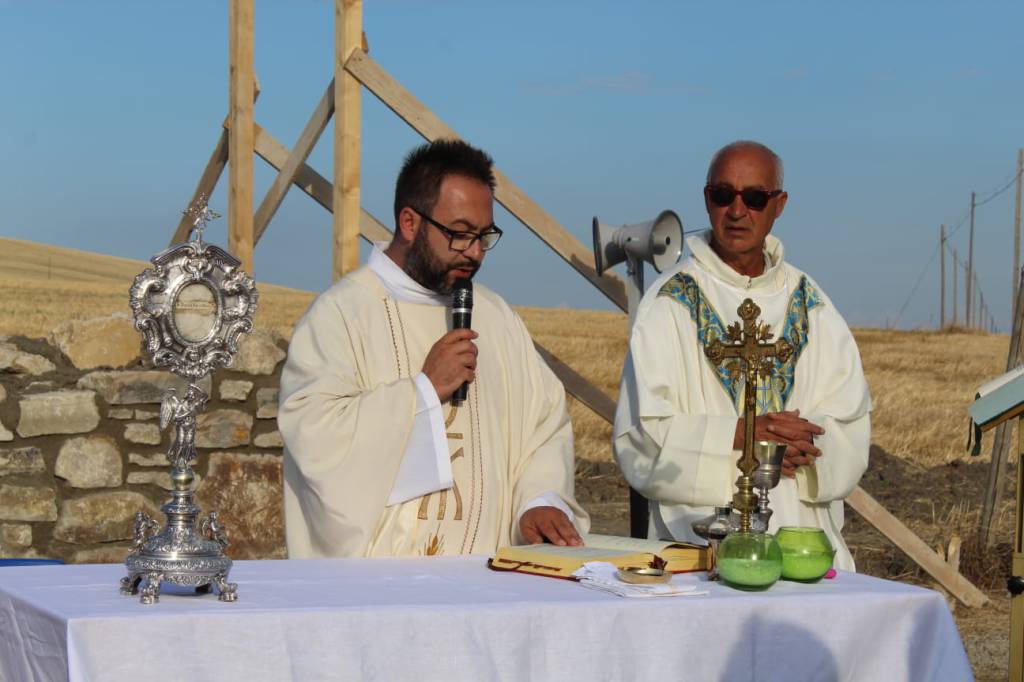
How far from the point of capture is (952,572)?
904 centimetres

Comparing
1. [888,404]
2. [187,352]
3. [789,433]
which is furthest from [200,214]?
[888,404]

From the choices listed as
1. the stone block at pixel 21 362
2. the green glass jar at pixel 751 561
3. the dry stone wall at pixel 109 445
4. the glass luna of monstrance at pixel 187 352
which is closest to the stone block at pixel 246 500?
the dry stone wall at pixel 109 445

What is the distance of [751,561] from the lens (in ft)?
13.4

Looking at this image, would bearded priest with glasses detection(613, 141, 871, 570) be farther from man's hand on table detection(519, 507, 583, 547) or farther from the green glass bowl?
the green glass bowl

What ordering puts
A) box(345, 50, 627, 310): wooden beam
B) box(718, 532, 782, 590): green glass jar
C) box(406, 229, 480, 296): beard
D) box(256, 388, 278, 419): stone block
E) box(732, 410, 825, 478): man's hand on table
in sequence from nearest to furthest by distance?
box(718, 532, 782, 590): green glass jar
box(406, 229, 480, 296): beard
box(732, 410, 825, 478): man's hand on table
box(345, 50, 627, 310): wooden beam
box(256, 388, 278, 419): stone block

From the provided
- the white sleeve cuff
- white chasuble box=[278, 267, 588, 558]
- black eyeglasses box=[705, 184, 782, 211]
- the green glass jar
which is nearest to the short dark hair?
white chasuble box=[278, 267, 588, 558]

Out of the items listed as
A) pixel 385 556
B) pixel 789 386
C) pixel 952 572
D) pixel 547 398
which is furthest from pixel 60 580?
pixel 952 572

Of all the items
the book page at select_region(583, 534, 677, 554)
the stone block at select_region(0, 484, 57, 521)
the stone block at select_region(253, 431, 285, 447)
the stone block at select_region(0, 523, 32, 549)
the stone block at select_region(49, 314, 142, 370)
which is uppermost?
the stone block at select_region(49, 314, 142, 370)

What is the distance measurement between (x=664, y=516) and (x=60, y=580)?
2.44 meters

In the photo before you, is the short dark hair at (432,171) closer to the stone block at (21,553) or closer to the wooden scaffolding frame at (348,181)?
the wooden scaffolding frame at (348,181)

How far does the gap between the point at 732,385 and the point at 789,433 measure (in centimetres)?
41

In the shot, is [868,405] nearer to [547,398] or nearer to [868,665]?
[547,398]

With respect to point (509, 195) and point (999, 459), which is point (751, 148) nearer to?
point (509, 195)

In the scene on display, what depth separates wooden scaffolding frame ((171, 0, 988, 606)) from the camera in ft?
26.0
